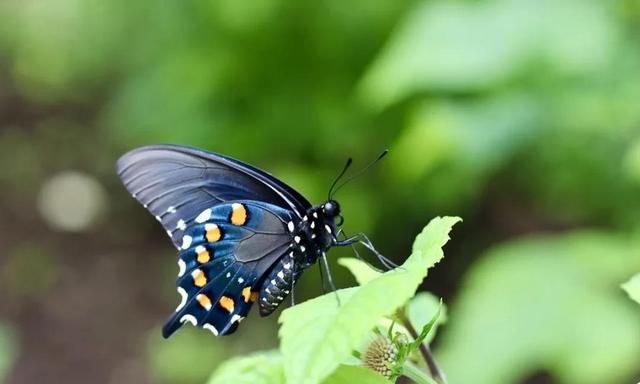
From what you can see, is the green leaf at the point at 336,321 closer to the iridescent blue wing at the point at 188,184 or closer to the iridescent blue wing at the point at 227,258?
the iridescent blue wing at the point at 227,258

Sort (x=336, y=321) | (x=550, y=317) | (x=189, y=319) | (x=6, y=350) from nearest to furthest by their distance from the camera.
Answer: (x=336, y=321) < (x=189, y=319) < (x=550, y=317) < (x=6, y=350)

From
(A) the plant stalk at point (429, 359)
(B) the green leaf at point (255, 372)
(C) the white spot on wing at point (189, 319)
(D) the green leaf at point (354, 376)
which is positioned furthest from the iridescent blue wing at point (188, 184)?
(D) the green leaf at point (354, 376)

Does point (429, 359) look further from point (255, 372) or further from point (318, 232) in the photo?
point (318, 232)

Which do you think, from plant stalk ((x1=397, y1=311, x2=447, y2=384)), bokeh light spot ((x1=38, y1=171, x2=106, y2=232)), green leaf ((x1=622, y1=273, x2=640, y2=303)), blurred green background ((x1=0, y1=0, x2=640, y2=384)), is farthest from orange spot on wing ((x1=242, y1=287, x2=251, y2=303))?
bokeh light spot ((x1=38, y1=171, x2=106, y2=232))

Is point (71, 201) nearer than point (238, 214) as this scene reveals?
No

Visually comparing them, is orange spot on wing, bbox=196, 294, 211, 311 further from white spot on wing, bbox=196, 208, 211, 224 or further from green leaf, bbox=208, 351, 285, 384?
green leaf, bbox=208, 351, 285, 384

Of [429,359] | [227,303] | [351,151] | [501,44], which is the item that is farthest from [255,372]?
[351,151]
